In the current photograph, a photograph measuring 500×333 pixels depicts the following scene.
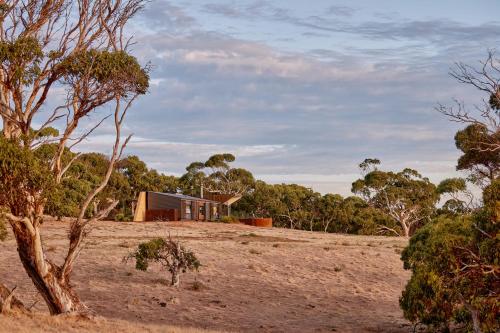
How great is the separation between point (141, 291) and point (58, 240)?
50.6ft

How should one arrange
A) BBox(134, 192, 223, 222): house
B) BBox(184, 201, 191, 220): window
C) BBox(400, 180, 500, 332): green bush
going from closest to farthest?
BBox(400, 180, 500, 332): green bush → BBox(134, 192, 223, 222): house → BBox(184, 201, 191, 220): window

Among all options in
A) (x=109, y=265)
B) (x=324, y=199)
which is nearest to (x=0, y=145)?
(x=109, y=265)

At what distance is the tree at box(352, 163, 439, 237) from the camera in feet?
251

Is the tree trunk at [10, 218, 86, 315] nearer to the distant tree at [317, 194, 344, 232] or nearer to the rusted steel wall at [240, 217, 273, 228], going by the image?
the rusted steel wall at [240, 217, 273, 228]

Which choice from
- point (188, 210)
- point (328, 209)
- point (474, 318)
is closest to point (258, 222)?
point (188, 210)

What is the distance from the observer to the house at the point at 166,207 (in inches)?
2707

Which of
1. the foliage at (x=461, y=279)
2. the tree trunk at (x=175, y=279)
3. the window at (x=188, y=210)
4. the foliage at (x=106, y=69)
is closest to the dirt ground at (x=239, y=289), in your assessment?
the tree trunk at (x=175, y=279)

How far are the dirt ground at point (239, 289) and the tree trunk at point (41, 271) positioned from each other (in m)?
0.68

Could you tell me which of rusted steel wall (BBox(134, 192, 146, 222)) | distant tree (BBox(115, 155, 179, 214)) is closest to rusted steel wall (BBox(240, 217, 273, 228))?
rusted steel wall (BBox(134, 192, 146, 222))

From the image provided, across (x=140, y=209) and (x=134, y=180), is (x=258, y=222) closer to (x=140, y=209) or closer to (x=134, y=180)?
(x=140, y=209)

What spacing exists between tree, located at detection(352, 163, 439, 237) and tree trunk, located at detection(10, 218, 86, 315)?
5986 cm

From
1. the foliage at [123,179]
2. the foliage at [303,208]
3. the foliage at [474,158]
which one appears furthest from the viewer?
the foliage at [303,208]

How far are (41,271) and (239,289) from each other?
1220cm

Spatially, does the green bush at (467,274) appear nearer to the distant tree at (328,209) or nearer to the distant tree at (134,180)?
the distant tree at (328,209)
